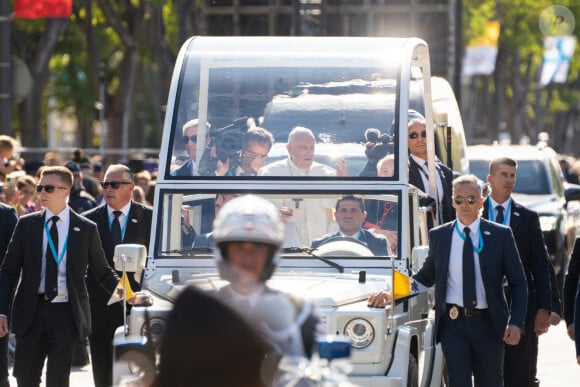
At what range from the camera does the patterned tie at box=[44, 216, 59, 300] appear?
1016 cm

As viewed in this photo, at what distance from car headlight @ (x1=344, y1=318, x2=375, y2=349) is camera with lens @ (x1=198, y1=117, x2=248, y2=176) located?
1728 millimetres

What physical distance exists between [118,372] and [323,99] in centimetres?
448

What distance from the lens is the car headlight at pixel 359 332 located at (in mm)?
9367

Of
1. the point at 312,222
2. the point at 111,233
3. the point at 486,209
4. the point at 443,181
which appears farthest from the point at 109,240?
the point at 486,209

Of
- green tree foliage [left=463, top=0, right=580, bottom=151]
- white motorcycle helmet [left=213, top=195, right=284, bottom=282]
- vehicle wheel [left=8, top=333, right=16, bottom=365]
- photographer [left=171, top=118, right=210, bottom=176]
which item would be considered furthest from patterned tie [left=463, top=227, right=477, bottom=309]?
green tree foliage [left=463, top=0, right=580, bottom=151]

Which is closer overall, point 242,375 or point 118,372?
point 242,375

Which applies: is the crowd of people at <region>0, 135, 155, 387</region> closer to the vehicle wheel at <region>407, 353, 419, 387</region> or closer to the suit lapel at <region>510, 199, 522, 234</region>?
the vehicle wheel at <region>407, 353, 419, 387</region>

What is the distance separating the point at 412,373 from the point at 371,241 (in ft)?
3.11

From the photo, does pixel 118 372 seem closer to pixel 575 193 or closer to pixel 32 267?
pixel 32 267

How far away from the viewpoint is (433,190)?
1159 centimetres

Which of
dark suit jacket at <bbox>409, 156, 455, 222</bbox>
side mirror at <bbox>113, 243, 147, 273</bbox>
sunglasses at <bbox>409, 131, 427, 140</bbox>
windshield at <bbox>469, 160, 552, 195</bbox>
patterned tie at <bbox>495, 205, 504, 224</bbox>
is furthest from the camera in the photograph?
windshield at <bbox>469, 160, 552, 195</bbox>

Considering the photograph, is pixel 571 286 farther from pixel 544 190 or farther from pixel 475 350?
pixel 544 190

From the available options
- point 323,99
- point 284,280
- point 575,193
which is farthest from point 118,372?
point 575,193

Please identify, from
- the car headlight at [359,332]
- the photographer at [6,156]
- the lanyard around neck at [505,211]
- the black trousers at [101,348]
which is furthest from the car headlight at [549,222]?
the car headlight at [359,332]
